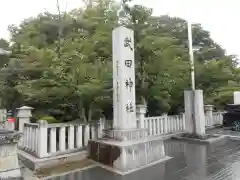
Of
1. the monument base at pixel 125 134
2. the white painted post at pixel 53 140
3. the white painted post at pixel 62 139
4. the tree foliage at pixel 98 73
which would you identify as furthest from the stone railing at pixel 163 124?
the white painted post at pixel 53 140

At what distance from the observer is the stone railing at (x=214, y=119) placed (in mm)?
12087

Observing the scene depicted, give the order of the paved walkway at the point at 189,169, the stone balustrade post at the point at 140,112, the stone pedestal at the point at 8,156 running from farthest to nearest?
the stone balustrade post at the point at 140,112, the paved walkway at the point at 189,169, the stone pedestal at the point at 8,156

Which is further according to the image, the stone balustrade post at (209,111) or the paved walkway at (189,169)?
the stone balustrade post at (209,111)

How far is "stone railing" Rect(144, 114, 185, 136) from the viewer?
839 centimetres

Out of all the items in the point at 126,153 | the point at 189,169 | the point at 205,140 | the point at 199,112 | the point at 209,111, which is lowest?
the point at 189,169

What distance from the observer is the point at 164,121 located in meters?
9.11

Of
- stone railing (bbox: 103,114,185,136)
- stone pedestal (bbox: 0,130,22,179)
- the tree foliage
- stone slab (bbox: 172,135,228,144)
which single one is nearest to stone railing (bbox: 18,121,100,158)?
stone pedestal (bbox: 0,130,22,179)

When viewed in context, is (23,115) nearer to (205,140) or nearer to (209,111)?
(205,140)

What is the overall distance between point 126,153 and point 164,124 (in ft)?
14.9

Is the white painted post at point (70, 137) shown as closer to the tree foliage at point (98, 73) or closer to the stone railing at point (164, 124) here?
the tree foliage at point (98, 73)

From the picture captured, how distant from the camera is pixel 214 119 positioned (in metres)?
12.7

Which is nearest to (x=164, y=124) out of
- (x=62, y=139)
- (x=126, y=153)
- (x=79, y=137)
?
(x=79, y=137)

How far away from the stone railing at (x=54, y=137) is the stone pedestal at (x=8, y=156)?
3.16 ft

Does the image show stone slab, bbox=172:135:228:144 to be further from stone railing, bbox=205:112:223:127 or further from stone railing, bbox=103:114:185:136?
stone railing, bbox=205:112:223:127
